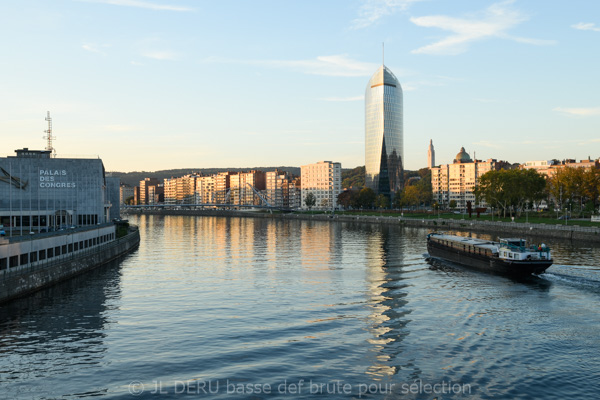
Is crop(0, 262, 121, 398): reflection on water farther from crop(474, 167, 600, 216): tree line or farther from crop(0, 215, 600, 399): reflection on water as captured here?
crop(474, 167, 600, 216): tree line

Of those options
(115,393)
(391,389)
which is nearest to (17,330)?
(115,393)

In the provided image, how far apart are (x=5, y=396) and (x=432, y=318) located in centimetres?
2791

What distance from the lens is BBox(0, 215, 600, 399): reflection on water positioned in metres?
26.0

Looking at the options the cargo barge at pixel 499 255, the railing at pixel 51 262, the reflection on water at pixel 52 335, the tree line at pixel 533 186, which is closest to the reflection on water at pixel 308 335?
the reflection on water at pixel 52 335

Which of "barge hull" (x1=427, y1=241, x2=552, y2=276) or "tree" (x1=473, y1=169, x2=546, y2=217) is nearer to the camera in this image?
"barge hull" (x1=427, y1=241, x2=552, y2=276)

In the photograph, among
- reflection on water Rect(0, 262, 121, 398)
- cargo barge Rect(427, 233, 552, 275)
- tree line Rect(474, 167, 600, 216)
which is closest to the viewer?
reflection on water Rect(0, 262, 121, 398)

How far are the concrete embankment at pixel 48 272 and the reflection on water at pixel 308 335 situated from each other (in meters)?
1.38

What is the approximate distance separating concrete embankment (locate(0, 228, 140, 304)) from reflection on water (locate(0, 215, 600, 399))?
138 centimetres

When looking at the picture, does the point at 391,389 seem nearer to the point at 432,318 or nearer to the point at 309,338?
the point at 309,338

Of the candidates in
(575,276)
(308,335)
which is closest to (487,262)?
(575,276)

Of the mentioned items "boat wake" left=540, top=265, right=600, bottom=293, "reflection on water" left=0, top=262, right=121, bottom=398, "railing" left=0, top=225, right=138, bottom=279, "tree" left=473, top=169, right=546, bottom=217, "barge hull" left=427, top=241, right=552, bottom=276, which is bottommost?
"reflection on water" left=0, top=262, right=121, bottom=398

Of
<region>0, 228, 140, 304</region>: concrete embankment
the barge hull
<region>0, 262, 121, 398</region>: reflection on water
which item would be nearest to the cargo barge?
the barge hull

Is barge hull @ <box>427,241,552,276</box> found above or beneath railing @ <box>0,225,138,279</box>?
beneath

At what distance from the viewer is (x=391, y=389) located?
24.8 m
